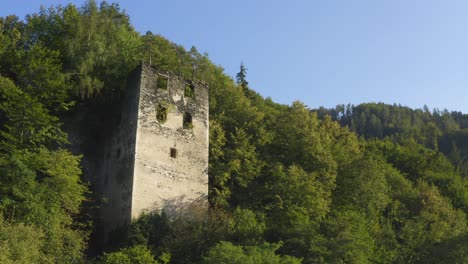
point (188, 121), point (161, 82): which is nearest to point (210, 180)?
point (188, 121)

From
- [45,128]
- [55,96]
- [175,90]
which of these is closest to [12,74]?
[55,96]

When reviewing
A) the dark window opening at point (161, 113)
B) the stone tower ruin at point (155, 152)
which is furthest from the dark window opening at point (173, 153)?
the dark window opening at point (161, 113)

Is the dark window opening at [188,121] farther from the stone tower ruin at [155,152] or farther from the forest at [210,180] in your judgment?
the forest at [210,180]

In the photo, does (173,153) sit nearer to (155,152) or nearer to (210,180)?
(155,152)

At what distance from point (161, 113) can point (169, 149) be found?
1.77 m

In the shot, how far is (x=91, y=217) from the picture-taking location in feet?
79.3

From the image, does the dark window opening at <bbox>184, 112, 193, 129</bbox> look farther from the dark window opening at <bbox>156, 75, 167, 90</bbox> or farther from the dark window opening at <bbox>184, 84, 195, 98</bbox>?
the dark window opening at <bbox>156, 75, 167, 90</bbox>

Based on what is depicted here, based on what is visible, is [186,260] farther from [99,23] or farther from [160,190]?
[99,23]

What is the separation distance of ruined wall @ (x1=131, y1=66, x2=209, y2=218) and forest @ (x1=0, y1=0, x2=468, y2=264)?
39.6 inches

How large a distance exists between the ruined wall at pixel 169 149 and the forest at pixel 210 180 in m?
1.01

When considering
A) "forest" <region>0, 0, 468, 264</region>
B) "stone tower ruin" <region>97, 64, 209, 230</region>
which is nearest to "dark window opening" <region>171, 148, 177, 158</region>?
"stone tower ruin" <region>97, 64, 209, 230</region>

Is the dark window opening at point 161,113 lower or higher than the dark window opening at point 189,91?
lower

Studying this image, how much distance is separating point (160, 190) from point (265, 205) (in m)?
5.79

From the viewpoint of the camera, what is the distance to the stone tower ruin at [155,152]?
938 inches
